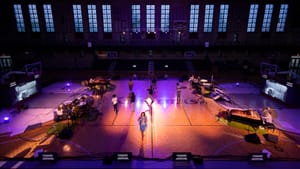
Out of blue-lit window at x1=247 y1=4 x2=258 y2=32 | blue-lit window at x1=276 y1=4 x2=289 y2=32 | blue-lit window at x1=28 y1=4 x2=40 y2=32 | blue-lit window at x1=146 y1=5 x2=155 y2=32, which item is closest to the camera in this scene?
blue-lit window at x1=28 y1=4 x2=40 y2=32

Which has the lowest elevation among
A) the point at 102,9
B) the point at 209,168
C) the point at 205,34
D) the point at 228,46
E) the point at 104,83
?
the point at 209,168

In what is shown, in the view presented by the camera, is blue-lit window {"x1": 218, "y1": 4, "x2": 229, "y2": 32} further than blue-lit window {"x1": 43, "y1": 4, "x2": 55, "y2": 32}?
Yes

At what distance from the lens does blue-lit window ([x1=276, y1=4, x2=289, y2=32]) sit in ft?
94.5

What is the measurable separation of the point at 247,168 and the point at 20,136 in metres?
12.2

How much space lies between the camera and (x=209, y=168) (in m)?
8.29

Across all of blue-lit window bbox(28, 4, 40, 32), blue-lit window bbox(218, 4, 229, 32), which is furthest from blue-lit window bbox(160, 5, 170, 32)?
blue-lit window bbox(28, 4, 40, 32)

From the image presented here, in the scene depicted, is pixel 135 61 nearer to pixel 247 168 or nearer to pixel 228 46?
pixel 228 46

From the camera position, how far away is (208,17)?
29.5 m

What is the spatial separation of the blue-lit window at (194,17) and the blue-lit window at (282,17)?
1281cm

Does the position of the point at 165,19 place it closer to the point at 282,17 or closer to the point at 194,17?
the point at 194,17

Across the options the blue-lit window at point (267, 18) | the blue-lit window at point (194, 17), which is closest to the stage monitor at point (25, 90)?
the blue-lit window at point (194, 17)

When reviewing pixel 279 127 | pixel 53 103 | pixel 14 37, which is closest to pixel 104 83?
pixel 53 103

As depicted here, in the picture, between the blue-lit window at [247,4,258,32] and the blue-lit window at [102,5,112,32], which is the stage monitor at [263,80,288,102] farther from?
the blue-lit window at [102,5,112,32]

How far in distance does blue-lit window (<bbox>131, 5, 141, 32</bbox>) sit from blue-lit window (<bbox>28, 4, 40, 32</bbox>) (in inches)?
588
